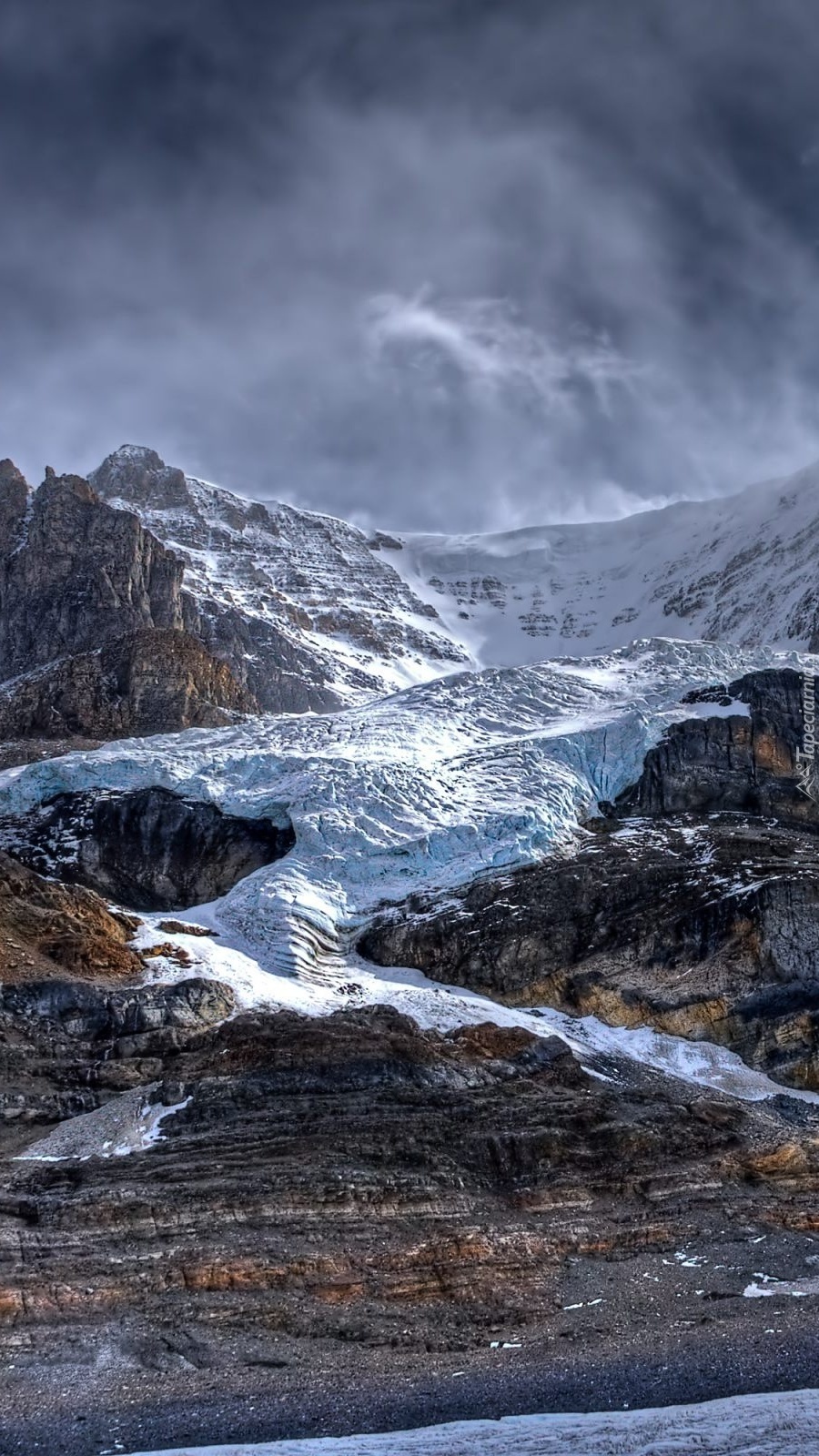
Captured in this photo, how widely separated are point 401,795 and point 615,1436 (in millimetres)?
46968

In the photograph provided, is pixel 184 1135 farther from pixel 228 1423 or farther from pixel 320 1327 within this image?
pixel 228 1423

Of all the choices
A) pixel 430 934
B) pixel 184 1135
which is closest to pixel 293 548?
pixel 430 934

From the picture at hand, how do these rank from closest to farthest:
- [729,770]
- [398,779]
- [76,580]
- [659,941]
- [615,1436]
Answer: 1. [615,1436]
2. [659,941]
3. [398,779]
4. [729,770]
5. [76,580]

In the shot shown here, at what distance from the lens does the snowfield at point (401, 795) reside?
53.2 m

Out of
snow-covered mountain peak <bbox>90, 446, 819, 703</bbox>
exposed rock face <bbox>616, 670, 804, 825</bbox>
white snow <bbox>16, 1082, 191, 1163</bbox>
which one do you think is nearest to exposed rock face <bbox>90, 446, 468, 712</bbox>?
snow-covered mountain peak <bbox>90, 446, 819, 703</bbox>

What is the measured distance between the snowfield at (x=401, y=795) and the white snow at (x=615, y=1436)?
25.2 m

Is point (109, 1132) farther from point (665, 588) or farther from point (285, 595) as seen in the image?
point (665, 588)

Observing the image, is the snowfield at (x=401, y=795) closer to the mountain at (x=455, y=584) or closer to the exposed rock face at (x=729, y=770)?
the exposed rock face at (x=729, y=770)

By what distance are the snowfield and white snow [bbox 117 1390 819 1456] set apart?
25.2 meters

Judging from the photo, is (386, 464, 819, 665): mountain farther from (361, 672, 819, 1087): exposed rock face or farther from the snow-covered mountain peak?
(361, 672, 819, 1087): exposed rock face

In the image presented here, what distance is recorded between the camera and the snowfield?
174 ft

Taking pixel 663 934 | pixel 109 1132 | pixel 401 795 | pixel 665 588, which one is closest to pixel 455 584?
pixel 665 588

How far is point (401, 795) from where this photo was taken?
68875 millimetres

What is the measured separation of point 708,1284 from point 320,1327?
1079 centimetres
